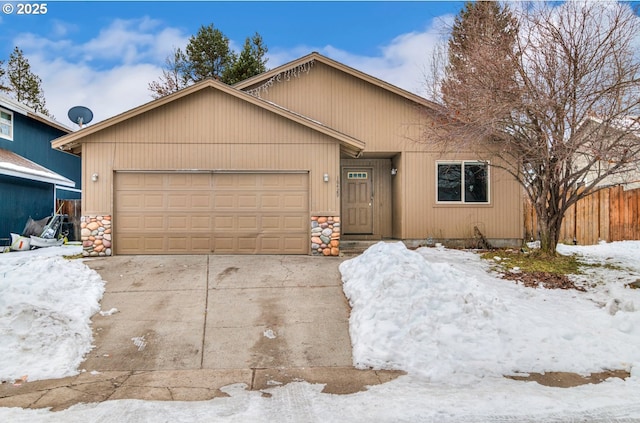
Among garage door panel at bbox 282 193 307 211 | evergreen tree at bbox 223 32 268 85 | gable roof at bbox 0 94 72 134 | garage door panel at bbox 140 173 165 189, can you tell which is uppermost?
evergreen tree at bbox 223 32 268 85

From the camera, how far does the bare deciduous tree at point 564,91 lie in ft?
23.0

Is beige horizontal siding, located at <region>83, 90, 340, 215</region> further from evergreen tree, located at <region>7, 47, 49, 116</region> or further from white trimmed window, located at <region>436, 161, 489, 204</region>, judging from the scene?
evergreen tree, located at <region>7, 47, 49, 116</region>

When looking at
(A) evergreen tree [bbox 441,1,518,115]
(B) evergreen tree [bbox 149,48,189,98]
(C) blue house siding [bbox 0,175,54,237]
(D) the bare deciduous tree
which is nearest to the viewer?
(D) the bare deciduous tree

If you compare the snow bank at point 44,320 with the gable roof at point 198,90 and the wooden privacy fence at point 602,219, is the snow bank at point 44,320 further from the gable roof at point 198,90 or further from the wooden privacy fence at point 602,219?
the wooden privacy fence at point 602,219

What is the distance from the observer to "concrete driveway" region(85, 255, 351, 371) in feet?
15.8

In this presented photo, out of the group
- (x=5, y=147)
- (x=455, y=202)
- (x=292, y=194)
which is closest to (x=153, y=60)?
(x=5, y=147)

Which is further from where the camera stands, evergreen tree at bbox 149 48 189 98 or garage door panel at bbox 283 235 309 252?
evergreen tree at bbox 149 48 189 98

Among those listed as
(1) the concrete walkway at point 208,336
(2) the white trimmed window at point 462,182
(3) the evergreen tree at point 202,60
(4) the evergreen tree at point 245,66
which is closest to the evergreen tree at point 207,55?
(3) the evergreen tree at point 202,60

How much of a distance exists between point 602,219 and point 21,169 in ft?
58.5

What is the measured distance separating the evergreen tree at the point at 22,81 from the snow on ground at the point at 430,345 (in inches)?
971

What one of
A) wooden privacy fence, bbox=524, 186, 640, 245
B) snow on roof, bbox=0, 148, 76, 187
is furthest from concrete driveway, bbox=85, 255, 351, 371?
wooden privacy fence, bbox=524, 186, 640, 245

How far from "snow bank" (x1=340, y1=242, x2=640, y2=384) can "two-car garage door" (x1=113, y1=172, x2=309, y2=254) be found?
3660 millimetres

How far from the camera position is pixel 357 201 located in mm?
12047

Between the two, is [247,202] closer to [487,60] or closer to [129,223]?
[129,223]
